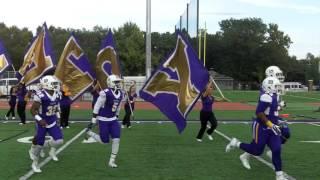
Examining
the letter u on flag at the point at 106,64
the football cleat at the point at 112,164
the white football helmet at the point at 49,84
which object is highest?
the letter u on flag at the point at 106,64

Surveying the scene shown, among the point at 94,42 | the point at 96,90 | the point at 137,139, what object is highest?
the point at 94,42

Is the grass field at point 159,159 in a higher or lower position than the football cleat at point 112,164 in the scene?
lower

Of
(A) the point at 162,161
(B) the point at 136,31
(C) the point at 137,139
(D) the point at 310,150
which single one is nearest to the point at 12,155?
(A) the point at 162,161

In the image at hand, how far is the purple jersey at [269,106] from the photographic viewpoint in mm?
10250

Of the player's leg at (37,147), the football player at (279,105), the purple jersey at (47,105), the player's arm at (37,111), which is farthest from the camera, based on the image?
the purple jersey at (47,105)

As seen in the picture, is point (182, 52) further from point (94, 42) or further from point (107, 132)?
point (94, 42)

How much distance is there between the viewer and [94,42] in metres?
98.5

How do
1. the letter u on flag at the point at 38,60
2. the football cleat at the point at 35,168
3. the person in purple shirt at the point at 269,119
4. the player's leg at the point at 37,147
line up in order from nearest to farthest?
the person in purple shirt at the point at 269,119 → the football cleat at the point at 35,168 → the player's leg at the point at 37,147 → the letter u on flag at the point at 38,60

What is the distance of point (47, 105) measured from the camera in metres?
11.4

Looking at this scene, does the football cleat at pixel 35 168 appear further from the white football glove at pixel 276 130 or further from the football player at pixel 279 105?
the white football glove at pixel 276 130

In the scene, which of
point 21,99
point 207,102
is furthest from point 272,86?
point 21,99

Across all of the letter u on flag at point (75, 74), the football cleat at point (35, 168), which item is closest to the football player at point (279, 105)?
the football cleat at point (35, 168)

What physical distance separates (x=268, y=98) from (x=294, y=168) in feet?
6.68

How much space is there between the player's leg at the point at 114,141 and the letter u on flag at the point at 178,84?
104 inches
